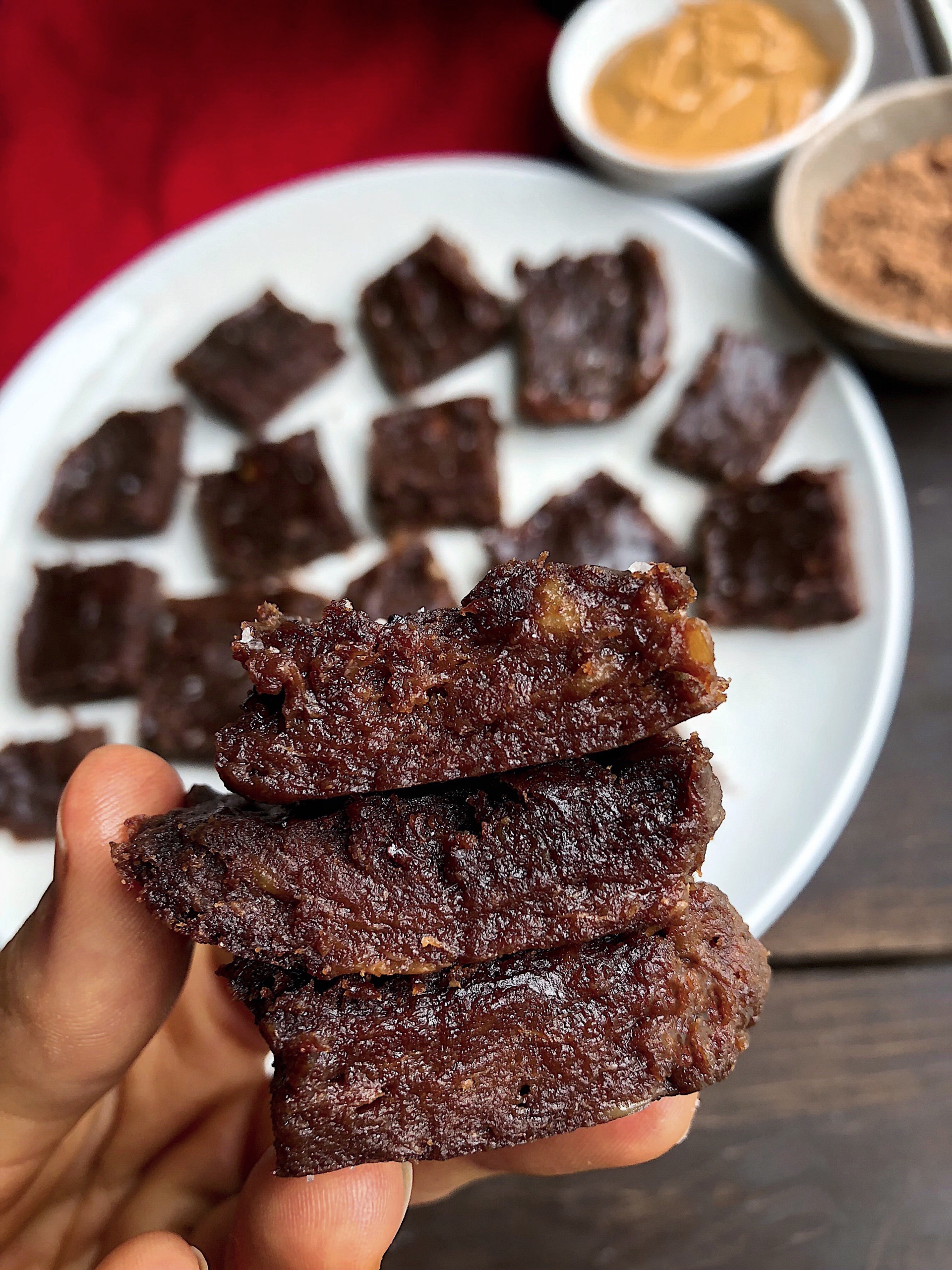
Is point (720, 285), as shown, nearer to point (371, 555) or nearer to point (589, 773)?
point (371, 555)

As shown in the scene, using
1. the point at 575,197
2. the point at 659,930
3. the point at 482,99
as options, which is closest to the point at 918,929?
the point at 659,930

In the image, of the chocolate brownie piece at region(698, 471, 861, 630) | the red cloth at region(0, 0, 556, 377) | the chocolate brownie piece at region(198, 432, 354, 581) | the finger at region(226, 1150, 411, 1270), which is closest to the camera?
the finger at region(226, 1150, 411, 1270)

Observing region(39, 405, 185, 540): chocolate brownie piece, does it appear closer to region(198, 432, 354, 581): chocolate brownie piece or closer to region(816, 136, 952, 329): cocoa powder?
region(198, 432, 354, 581): chocolate brownie piece

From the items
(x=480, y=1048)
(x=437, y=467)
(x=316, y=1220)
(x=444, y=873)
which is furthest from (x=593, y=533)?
(x=316, y=1220)

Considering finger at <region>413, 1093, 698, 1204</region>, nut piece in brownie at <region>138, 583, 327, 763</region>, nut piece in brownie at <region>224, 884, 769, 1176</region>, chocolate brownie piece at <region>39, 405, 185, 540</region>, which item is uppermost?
chocolate brownie piece at <region>39, 405, 185, 540</region>

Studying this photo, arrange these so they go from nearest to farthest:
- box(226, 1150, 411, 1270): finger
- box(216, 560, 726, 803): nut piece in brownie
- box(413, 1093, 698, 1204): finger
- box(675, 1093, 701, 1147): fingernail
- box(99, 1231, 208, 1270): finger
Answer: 1. box(216, 560, 726, 803): nut piece in brownie
2. box(99, 1231, 208, 1270): finger
3. box(226, 1150, 411, 1270): finger
4. box(413, 1093, 698, 1204): finger
5. box(675, 1093, 701, 1147): fingernail

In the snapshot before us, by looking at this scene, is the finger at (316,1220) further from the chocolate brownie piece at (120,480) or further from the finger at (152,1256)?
the chocolate brownie piece at (120,480)

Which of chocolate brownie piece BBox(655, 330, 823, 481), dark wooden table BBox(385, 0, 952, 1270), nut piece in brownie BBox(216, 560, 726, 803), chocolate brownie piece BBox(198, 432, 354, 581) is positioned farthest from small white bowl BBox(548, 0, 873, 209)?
nut piece in brownie BBox(216, 560, 726, 803)
